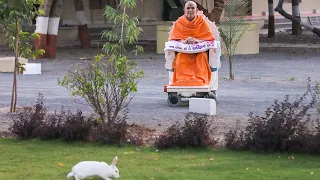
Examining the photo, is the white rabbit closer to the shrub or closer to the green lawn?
the green lawn

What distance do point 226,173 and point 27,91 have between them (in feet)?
28.6

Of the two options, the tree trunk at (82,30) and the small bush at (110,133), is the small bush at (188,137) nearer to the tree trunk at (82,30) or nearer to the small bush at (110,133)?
the small bush at (110,133)

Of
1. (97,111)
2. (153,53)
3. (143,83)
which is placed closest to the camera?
(97,111)

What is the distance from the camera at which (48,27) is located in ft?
83.0

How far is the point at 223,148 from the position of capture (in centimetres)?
1016

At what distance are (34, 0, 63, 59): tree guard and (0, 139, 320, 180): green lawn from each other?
14.5 m

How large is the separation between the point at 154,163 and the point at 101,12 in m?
27.1

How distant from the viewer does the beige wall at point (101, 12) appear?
35000mm

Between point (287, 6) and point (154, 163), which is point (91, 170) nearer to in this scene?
point (154, 163)

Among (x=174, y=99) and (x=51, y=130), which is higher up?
(x=174, y=99)

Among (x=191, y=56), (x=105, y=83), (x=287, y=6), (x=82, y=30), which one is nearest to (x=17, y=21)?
(x=105, y=83)

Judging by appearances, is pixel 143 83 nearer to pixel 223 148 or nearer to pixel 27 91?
pixel 27 91

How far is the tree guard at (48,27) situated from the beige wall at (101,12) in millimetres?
9502

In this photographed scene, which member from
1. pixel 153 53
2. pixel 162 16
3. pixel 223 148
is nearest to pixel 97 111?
pixel 223 148
